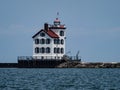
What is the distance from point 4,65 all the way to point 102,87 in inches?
2531

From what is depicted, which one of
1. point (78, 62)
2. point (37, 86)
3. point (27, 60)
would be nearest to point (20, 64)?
point (27, 60)

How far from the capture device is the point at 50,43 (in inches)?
4626

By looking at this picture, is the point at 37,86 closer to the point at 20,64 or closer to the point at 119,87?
the point at 119,87

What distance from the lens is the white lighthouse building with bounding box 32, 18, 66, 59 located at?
385ft

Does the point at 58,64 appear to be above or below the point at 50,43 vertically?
below

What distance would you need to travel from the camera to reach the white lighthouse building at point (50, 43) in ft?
385

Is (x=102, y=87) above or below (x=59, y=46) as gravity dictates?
below

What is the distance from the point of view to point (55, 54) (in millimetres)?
117375

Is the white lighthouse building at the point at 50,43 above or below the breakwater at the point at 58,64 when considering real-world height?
above

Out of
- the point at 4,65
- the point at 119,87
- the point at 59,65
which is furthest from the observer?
the point at 4,65

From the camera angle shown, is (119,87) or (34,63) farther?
(34,63)

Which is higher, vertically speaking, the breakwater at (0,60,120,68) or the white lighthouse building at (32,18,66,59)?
the white lighthouse building at (32,18,66,59)

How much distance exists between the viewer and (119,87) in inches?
2393

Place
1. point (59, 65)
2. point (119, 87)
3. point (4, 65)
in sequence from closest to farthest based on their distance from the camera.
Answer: point (119, 87)
point (59, 65)
point (4, 65)
